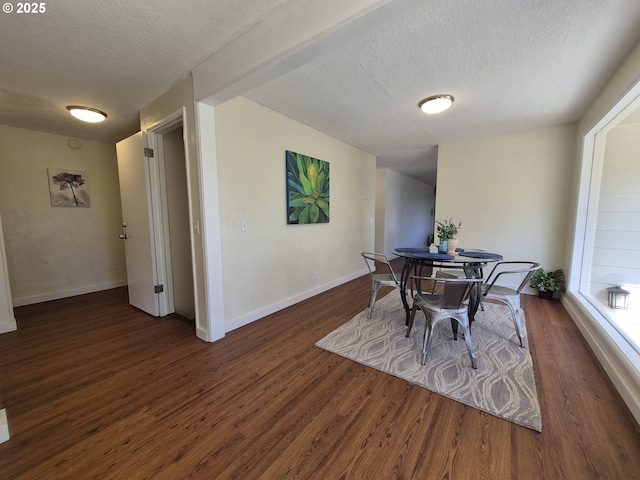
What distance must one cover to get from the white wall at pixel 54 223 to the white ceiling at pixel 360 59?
0.46 meters

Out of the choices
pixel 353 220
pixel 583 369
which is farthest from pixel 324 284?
pixel 583 369

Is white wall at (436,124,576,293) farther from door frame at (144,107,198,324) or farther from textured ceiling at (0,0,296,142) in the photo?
A: door frame at (144,107,198,324)

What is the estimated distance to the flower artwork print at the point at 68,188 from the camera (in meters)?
3.50

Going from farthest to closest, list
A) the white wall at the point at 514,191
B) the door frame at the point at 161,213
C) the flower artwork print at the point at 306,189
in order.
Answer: the white wall at the point at 514,191
the flower artwork print at the point at 306,189
the door frame at the point at 161,213

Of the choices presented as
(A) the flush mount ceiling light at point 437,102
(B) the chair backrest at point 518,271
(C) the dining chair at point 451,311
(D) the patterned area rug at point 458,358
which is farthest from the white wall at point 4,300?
(B) the chair backrest at point 518,271

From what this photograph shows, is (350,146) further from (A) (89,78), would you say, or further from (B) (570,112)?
(A) (89,78)

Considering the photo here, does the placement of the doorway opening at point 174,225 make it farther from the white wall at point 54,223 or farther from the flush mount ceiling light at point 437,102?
the flush mount ceiling light at point 437,102

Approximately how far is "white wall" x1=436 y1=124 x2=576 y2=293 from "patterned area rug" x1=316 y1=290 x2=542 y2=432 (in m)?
1.35

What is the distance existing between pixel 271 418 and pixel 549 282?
3.85 m

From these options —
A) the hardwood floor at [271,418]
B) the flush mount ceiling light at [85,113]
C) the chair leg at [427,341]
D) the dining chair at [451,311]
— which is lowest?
the hardwood floor at [271,418]

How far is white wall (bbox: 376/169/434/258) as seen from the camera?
621cm

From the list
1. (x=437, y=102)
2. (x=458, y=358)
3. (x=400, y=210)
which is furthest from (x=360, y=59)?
(x=400, y=210)

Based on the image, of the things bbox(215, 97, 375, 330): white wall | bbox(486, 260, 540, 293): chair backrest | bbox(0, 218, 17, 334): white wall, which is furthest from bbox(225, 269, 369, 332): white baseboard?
bbox(0, 218, 17, 334): white wall

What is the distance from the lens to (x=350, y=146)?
4.15 metres
